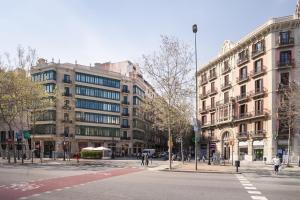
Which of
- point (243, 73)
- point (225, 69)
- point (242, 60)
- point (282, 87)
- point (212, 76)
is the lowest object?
point (282, 87)

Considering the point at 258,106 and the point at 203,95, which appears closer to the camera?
the point at 258,106

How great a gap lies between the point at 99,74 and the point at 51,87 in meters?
11.8

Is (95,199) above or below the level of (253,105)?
below

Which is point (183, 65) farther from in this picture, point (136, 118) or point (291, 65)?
point (136, 118)

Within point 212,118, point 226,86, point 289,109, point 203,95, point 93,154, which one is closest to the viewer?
point 289,109

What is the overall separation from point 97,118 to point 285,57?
47.2 m

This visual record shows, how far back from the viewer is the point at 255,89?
188ft

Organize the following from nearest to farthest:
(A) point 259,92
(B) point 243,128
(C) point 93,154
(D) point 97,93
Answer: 1. (A) point 259,92
2. (B) point 243,128
3. (C) point 93,154
4. (D) point 97,93

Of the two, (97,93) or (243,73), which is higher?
(243,73)

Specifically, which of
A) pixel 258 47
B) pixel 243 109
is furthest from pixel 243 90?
pixel 258 47

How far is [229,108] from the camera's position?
64625 mm

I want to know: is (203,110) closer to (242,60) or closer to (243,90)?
(243,90)

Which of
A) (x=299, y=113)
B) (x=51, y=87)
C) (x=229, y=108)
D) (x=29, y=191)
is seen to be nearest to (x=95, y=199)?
(x=29, y=191)

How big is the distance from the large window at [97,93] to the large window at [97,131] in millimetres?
7437
